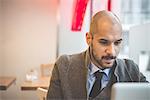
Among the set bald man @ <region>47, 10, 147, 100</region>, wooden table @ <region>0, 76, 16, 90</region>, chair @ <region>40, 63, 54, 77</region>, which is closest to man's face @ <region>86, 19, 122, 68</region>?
bald man @ <region>47, 10, 147, 100</region>

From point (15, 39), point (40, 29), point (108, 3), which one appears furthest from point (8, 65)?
point (108, 3)

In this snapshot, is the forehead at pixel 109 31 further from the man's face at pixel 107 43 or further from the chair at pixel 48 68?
the chair at pixel 48 68

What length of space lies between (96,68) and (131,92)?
0.31 feet

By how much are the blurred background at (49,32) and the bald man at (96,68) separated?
52 mm

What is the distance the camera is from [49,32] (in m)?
1.15

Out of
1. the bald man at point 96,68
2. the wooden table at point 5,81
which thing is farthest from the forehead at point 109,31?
the wooden table at point 5,81

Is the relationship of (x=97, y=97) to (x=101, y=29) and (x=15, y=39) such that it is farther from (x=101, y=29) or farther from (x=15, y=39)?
(x=15, y=39)

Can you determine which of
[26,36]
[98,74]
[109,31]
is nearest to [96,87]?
[98,74]

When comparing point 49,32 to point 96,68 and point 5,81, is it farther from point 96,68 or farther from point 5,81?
point 96,68

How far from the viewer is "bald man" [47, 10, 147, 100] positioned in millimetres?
A: 496

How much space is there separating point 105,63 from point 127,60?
0.09 meters

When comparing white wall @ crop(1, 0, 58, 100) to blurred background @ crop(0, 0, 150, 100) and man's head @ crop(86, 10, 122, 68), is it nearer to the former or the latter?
blurred background @ crop(0, 0, 150, 100)

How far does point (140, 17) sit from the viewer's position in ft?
2.17

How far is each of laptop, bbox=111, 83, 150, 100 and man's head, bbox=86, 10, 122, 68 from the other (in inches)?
2.3
